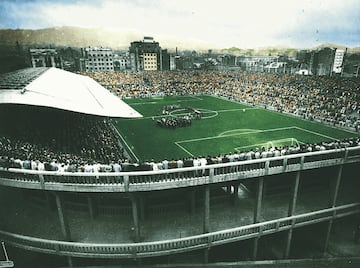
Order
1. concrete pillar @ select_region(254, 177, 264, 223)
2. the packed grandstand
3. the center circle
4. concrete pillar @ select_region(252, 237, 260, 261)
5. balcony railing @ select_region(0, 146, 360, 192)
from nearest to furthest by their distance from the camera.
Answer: balcony railing @ select_region(0, 146, 360, 192) → the packed grandstand → concrete pillar @ select_region(254, 177, 264, 223) → concrete pillar @ select_region(252, 237, 260, 261) → the center circle

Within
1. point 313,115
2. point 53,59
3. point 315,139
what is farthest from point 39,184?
point 53,59

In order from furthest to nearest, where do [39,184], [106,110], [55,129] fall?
[55,129] → [106,110] → [39,184]

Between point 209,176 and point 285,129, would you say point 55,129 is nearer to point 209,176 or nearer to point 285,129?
point 209,176

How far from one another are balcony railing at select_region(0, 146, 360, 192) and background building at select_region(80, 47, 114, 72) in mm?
111558

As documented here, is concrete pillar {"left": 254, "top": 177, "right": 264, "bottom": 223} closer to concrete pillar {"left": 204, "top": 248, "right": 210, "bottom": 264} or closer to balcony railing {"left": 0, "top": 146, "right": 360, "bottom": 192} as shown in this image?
balcony railing {"left": 0, "top": 146, "right": 360, "bottom": 192}

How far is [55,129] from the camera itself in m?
24.2

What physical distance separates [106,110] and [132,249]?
33.5 ft

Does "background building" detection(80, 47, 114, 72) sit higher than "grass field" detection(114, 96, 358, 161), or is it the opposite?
"background building" detection(80, 47, 114, 72)

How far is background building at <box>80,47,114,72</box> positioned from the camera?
391 feet

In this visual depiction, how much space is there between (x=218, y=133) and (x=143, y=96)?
37.8 metres

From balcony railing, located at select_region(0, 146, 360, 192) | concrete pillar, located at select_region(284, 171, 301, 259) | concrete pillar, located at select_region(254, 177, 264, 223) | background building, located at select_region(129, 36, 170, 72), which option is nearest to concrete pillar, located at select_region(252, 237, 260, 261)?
concrete pillar, located at select_region(254, 177, 264, 223)

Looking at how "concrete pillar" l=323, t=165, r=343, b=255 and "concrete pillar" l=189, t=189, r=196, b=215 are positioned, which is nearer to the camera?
"concrete pillar" l=189, t=189, r=196, b=215

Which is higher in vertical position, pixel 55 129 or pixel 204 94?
pixel 55 129

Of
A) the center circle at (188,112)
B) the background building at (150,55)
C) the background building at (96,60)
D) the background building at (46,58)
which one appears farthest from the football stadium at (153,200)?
the background building at (96,60)
